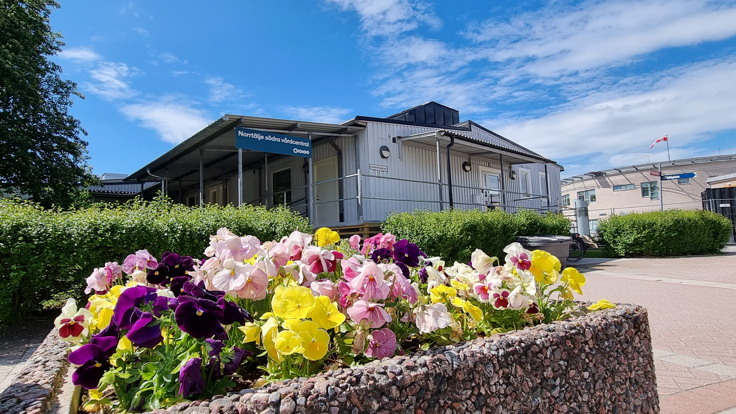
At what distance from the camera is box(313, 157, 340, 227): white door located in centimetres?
1315

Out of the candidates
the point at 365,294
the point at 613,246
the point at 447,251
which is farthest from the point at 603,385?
the point at 613,246

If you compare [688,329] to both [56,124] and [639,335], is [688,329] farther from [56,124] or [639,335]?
[56,124]

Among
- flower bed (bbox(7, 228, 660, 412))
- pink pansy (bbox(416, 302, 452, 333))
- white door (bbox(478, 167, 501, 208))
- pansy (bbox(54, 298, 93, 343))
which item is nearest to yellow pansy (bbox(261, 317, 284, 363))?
flower bed (bbox(7, 228, 660, 412))

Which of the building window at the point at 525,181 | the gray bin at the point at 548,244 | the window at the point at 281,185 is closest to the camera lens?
the gray bin at the point at 548,244

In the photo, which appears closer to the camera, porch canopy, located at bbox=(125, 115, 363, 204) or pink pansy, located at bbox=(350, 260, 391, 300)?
pink pansy, located at bbox=(350, 260, 391, 300)

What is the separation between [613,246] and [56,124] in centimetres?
2248

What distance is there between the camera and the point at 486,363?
5.19ft

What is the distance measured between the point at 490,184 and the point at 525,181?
3562mm

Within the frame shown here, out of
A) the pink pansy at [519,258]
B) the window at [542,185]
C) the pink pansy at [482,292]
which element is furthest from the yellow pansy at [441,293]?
the window at [542,185]

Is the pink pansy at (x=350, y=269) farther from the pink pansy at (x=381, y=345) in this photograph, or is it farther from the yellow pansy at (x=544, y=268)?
the yellow pansy at (x=544, y=268)

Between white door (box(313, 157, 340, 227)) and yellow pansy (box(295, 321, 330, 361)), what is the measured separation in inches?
450

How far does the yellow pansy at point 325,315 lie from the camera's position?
1399 millimetres

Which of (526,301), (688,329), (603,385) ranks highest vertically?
(526,301)

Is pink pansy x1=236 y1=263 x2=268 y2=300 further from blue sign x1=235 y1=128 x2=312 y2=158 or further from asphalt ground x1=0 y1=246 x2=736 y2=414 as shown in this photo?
blue sign x1=235 y1=128 x2=312 y2=158
